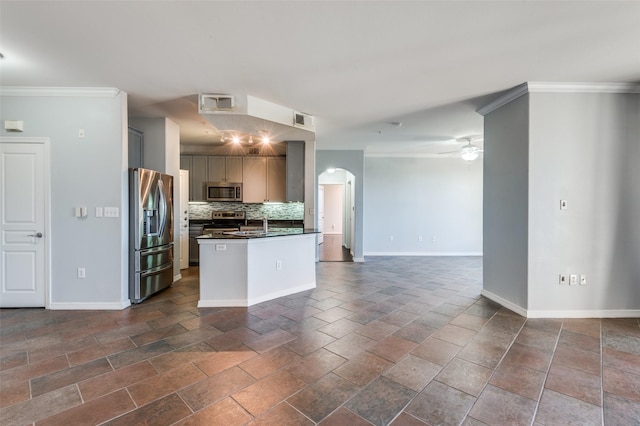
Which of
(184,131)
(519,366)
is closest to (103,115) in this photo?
(184,131)

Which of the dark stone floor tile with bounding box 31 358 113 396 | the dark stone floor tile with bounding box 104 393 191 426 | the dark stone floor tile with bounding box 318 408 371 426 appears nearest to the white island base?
the dark stone floor tile with bounding box 31 358 113 396

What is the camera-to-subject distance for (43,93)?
11.2 feet

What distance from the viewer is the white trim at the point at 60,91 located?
338cm

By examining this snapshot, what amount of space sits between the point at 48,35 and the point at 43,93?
1.53 metres

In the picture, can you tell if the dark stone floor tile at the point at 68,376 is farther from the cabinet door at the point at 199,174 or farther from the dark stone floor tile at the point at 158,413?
the cabinet door at the point at 199,174

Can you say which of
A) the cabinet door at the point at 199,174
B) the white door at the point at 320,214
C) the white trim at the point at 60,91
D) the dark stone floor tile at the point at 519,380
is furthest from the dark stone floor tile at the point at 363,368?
the white door at the point at 320,214

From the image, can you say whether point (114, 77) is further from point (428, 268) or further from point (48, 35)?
point (428, 268)

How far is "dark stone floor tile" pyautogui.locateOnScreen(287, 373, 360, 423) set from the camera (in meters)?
1.76

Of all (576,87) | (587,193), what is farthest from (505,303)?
(576,87)

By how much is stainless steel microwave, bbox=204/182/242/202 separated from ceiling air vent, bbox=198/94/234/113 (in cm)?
309

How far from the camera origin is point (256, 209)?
269 inches

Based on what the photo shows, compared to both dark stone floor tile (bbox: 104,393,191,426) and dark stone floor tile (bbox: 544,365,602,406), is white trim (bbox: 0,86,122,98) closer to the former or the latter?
dark stone floor tile (bbox: 104,393,191,426)

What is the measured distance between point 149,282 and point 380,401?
3.39 m

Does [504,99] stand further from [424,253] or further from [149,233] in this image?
[149,233]
